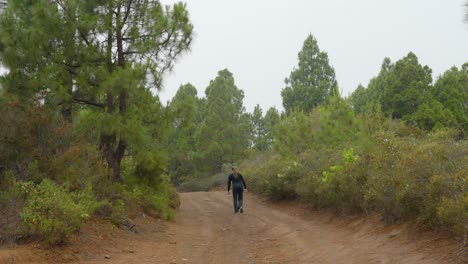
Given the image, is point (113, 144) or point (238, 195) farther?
point (238, 195)

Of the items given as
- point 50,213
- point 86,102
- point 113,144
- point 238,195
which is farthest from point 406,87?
point 50,213

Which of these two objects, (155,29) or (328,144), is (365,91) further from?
(155,29)

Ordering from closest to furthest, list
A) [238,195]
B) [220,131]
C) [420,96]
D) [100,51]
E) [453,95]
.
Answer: [100,51]
[238,195]
[420,96]
[453,95]
[220,131]

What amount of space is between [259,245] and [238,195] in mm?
6677

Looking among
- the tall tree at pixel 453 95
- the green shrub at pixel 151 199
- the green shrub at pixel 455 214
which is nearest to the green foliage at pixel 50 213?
the green shrub at pixel 151 199

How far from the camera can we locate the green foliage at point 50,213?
8.69m

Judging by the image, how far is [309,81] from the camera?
47.3 metres

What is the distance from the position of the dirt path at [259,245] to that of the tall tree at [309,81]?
104 ft

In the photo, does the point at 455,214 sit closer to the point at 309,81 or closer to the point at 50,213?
the point at 50,213

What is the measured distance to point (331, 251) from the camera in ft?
32.0

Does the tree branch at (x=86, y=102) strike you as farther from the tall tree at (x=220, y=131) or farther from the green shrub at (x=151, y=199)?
the tall tree at (x=220, y=131)

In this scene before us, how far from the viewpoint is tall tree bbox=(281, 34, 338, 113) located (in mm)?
46375

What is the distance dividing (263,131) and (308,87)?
11382mm

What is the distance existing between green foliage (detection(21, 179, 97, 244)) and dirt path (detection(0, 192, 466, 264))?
0.36 meters
